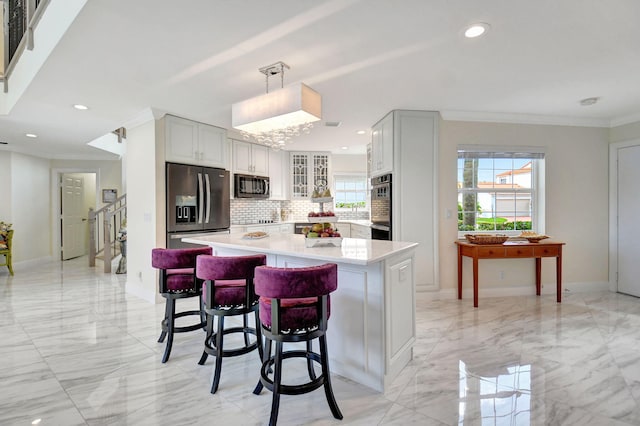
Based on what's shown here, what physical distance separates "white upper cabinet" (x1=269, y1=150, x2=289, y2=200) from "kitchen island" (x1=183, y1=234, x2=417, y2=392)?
3944 millimetres

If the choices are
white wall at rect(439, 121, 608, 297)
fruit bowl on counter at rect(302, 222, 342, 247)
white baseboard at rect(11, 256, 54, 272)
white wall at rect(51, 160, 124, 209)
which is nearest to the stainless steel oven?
white wall at rect(439, 121, 608, 297)

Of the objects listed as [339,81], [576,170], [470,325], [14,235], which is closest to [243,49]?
[339,81]

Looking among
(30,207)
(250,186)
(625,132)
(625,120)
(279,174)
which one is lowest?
(30,207)

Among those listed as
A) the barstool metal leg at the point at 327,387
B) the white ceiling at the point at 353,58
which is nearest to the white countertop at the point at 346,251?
the barstool metal leg at the point at 327,387

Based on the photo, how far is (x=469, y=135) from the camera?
429cm

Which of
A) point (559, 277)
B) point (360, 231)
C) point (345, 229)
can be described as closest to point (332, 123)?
point (360, 231)

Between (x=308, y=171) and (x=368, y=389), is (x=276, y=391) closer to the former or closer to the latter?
(x=368, y=389)

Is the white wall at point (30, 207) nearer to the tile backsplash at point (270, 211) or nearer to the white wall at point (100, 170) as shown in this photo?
the white wall at point (100, 170)

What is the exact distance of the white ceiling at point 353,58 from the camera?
2.06 meters

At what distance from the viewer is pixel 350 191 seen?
24.5ft

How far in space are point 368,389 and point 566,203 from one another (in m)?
4.14

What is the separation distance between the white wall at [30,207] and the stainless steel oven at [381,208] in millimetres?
6913

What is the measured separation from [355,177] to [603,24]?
5.40 meters

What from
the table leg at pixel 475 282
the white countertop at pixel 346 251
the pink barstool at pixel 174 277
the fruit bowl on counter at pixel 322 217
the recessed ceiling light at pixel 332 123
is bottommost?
the table leg at pixel 475 282
